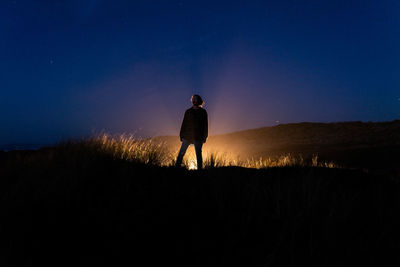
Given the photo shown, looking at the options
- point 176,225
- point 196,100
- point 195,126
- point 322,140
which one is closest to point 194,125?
point 195,126

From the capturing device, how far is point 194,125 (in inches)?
249

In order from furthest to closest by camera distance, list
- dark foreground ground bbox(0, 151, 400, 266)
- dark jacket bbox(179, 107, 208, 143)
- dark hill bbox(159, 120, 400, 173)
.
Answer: dark hill bbox(159, 120, 400, 173), dark jacket bbox(179, 107, 208, 143), dark foreground ground bbox(0, 151, 400, 266)

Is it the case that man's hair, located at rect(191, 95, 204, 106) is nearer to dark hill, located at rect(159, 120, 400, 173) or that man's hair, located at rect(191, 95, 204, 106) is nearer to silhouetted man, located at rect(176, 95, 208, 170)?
silhouetted man, located at rect(176, 95, 208, 170)

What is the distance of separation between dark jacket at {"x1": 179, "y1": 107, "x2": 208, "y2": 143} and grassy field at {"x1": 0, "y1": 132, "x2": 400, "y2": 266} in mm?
2781

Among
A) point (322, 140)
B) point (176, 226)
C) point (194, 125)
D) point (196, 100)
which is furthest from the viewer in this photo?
point (322, 140)

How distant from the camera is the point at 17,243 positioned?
204 cm

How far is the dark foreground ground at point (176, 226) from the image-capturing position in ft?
6.40

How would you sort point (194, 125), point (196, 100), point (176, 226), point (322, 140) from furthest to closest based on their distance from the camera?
point (322, 140), point (196, 100), point (194, 125), point (176, 226)

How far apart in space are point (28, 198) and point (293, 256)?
112 inches

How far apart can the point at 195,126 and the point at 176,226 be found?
4.10m

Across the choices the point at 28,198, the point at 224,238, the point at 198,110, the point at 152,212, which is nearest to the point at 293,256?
the point at 224,238

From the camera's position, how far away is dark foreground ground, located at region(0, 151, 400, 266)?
1.95m

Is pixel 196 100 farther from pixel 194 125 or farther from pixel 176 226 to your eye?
pixel 176 226

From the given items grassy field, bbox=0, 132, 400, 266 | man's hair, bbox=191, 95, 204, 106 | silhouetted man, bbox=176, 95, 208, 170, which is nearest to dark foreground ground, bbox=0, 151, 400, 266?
grassy field, bbox=0, 132, 400, 266
